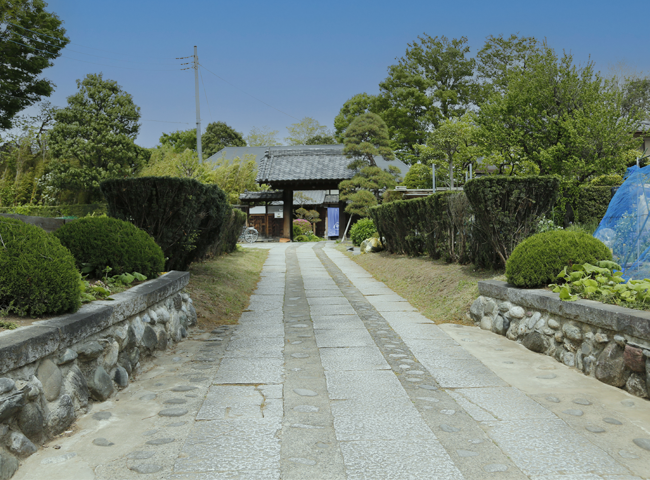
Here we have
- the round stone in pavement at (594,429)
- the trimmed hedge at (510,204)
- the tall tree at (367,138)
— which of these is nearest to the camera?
the round stone in pavement at (594,429)

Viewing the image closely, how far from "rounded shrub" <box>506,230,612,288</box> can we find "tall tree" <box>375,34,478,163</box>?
85.5ft

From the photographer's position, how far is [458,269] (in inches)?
308

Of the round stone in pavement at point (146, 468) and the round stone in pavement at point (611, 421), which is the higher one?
the round stone in pavement at point (611, 421)

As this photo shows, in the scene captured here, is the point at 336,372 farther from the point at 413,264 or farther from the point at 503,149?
the point at 503,149

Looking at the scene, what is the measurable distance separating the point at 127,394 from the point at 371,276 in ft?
24.4

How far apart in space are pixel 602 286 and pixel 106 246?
4.66m

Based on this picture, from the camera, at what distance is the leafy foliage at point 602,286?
3.65 m

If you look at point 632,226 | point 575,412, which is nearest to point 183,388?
point 575,412

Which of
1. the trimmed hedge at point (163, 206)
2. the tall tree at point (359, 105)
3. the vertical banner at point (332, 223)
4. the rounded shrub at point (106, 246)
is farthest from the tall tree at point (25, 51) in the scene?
the tall tree at point (359, 105)

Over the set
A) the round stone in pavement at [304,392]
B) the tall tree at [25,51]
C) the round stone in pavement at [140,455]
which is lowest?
the round stone in pavement at [304,392]

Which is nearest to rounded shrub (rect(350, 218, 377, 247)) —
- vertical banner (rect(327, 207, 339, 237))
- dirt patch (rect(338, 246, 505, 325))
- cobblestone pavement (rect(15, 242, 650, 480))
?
dirt patch (rect(338, 246, 505, 325))

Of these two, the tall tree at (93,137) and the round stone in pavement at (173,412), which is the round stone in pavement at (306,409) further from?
the tall tree at (93,137)

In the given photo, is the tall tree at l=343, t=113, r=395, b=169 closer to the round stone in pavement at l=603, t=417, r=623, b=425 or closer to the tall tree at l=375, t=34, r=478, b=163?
the tall tree at l=375, t=34, r=478, b=163

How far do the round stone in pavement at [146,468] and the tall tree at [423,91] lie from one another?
2941cm
